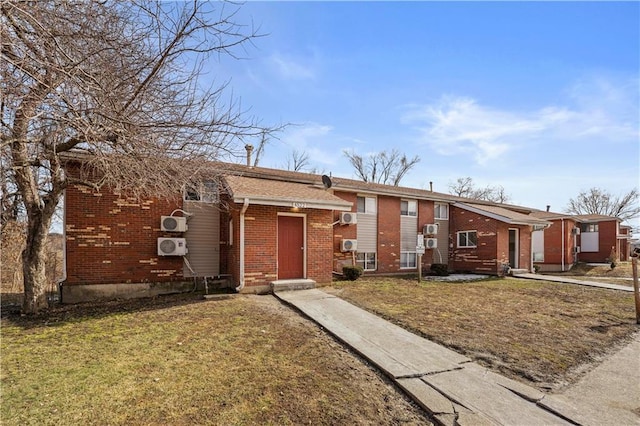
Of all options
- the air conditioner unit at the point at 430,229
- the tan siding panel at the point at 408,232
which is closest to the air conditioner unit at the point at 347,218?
the tan siding panel at the point at 408,232

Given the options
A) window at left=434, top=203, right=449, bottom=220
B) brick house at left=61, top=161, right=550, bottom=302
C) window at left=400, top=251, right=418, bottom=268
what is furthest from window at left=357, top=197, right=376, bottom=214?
window at left=434, top=203, right=449, bottom=220

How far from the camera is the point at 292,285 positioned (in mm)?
9844

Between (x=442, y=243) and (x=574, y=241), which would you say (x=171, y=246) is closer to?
(x=442, y=243)

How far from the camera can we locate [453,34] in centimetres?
695

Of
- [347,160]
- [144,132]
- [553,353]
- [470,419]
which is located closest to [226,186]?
[144,132]

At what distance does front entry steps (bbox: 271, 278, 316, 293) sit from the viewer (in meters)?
9.63

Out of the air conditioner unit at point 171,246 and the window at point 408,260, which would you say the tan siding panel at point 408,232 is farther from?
the air conditioner unit at point 171,246

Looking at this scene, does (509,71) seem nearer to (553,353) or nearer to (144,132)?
(553,353)

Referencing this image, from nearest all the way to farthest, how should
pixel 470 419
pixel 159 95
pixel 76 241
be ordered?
pixel 470 419 → pixel 159 95 → pixel 76 241

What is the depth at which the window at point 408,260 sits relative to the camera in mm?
15891

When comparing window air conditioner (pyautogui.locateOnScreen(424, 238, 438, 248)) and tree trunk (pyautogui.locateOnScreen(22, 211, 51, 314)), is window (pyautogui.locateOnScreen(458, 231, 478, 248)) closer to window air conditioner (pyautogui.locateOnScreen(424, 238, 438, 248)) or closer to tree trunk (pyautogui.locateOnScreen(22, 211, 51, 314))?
window air conditioner (pyautogui.locateOnScreen(424, 238, 438, 248))

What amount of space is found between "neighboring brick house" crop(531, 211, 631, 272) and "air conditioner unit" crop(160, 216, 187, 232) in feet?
72.1

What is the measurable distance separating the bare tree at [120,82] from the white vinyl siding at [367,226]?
9.95 metres

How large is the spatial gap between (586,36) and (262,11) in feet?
23.9
